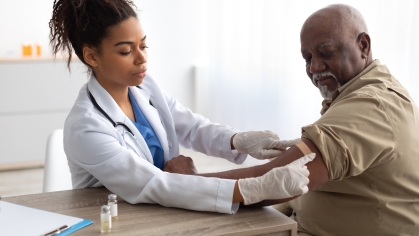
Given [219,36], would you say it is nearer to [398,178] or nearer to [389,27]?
[389,27]

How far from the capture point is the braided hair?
1.84 m

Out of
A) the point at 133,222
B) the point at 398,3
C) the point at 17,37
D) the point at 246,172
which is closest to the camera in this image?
the point at 133,222

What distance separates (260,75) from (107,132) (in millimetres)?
2813

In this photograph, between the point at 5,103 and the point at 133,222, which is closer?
the point at 133,222

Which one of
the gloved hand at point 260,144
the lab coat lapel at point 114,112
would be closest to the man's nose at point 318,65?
the gloved hand at point 260,144

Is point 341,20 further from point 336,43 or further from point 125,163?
point 125,163

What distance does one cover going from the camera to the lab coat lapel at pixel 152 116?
2041 mm

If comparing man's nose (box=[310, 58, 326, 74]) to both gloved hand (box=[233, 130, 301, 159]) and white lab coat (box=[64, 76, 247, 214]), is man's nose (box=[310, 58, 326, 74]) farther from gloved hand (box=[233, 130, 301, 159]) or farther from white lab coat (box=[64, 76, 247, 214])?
white lab coat (box=[64, 76, 247, 214])

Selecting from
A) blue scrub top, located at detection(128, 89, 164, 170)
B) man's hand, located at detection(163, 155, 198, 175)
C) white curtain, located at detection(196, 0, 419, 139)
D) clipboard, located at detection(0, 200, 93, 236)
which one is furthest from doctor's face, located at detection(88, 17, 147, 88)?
white curtain, located at detection(196, 0, 419, 139)

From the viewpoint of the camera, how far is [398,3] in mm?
3014

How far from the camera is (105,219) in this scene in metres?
1.45

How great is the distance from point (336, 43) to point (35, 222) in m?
1.08

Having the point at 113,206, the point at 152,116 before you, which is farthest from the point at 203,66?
the point at 113,206

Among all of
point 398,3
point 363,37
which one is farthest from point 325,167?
point 398,3
